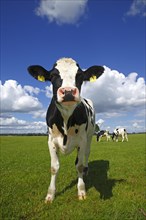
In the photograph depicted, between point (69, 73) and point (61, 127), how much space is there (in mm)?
1490

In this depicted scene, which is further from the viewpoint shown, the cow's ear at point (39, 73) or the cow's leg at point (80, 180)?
the cow's leg at point (80, 180)

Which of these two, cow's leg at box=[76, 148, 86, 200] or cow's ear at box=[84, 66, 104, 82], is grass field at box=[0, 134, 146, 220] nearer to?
cow's leg at box=[76, 148, 86, 200]

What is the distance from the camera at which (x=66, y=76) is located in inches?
260

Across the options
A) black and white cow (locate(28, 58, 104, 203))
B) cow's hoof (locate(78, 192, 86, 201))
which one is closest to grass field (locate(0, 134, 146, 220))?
cow's hoof (locate(78, 192, 86, 201))

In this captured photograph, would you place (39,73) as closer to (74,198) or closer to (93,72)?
(93,72)

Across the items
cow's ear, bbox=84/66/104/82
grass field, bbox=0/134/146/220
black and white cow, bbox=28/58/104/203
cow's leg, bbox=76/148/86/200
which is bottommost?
grass field, bbox=0/134/146/220

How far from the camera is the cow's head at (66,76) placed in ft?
19.7

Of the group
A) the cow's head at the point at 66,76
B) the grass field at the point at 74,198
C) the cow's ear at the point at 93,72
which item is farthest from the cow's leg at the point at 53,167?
the cow's ear at the point at 93,72

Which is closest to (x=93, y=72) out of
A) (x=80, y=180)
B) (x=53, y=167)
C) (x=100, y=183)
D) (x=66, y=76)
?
(x=66, y=76)

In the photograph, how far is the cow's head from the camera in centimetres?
600

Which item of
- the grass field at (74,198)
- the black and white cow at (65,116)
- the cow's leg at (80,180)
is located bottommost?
the grass field at (74,198)

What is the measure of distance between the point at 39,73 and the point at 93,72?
1.37 m

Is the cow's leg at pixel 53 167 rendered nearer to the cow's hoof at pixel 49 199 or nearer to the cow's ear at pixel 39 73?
the cow's hoof at pixel 49 199

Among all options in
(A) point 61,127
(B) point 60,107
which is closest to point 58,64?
(B) point 60,107
